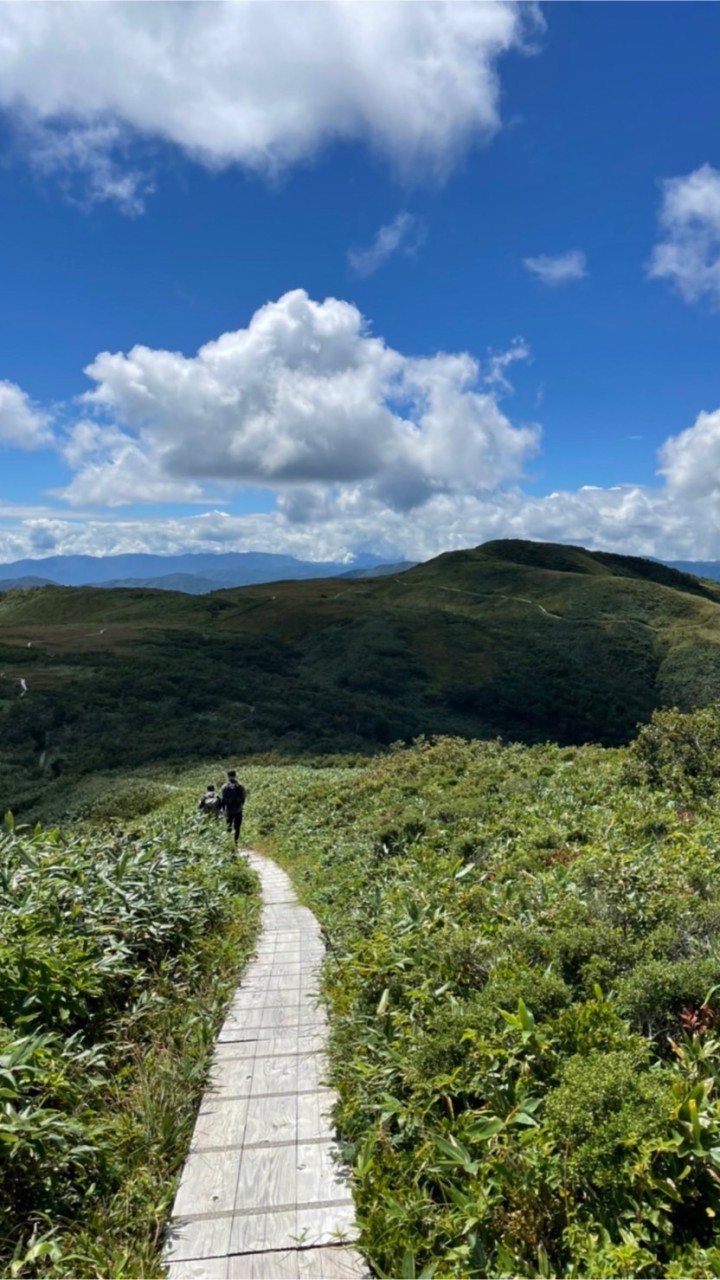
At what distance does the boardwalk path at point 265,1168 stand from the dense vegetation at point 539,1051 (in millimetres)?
209

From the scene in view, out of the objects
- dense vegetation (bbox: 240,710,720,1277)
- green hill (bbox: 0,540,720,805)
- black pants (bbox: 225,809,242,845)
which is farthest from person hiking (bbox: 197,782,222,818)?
green hill (bbox: 0,540,720,805)

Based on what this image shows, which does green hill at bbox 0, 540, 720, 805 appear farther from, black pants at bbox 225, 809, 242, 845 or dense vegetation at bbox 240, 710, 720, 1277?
dense vegetation at bbox 240, 710, 720, 1277

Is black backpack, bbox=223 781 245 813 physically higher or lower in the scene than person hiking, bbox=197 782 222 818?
higher

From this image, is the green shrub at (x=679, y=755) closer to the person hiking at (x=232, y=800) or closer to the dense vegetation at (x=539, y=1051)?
the dense vegetation at (x=539, y=1051)

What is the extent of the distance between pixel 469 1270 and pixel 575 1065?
45.9 inches

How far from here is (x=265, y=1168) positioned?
474 cm

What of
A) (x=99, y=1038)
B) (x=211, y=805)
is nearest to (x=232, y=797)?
(x=211, y=805)

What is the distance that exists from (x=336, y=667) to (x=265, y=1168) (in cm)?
7423

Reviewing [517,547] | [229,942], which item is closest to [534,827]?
[229,942]

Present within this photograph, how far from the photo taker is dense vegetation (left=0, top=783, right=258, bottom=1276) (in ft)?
14.1

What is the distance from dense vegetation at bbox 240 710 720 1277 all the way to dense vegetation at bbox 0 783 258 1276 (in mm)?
1267

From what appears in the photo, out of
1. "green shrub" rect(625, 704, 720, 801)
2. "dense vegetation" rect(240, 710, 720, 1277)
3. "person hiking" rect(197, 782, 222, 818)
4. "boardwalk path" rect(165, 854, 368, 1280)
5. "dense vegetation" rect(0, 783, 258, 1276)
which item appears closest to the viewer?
"dense vegetation" rect(240, 710, 720, 1277)

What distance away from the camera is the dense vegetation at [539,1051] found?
12.4 feet

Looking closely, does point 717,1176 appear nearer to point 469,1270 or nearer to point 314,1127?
point 469,1270
